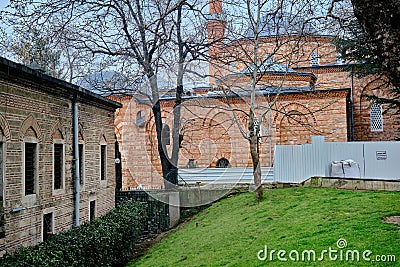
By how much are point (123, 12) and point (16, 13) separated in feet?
26.4

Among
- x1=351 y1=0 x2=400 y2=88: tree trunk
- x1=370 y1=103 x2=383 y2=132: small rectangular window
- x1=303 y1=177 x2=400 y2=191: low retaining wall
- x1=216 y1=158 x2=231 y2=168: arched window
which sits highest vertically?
Answer: x1=370 y1=103 x2=383 y2=132: small rectangular window

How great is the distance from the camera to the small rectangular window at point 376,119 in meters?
32.4

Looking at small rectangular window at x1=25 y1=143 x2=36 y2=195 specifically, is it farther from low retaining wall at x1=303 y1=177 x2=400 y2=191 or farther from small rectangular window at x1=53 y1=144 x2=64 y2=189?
low retaining wall at x1=303 y1=177 x2=400 y2=191

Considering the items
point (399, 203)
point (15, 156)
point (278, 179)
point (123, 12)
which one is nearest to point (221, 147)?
point (278, 179)

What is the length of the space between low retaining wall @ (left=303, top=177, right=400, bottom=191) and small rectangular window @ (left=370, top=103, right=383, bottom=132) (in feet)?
57.1

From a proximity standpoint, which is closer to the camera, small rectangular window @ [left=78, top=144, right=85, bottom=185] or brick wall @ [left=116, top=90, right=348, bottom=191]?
small rectangular window @ [left=78, top=144, right=85, bottom=185]

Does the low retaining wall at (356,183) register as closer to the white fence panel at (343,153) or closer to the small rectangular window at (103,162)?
the white fence panel at (343,153)

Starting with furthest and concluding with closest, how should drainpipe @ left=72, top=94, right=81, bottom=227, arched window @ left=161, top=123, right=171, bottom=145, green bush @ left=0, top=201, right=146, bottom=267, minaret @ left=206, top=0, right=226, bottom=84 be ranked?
arched window @ left=161, top=123, right=171, bottom=145, minaret @ left=206, top=0, right=226, bottom=84, drainpipe @ left=72, top=94, right=81, bottom=227, green bush @ left=0, top=201, right=146, bottom=267

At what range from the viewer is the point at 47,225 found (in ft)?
39.1

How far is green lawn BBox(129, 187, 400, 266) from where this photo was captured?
8.22m

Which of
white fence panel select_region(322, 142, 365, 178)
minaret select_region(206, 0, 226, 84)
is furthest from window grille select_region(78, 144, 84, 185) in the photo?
white fence panel select_region(322, 142, 365, 178)

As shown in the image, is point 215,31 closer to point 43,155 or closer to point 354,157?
point 354,157

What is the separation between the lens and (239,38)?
1733cm

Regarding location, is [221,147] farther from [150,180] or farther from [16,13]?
[16,13]
